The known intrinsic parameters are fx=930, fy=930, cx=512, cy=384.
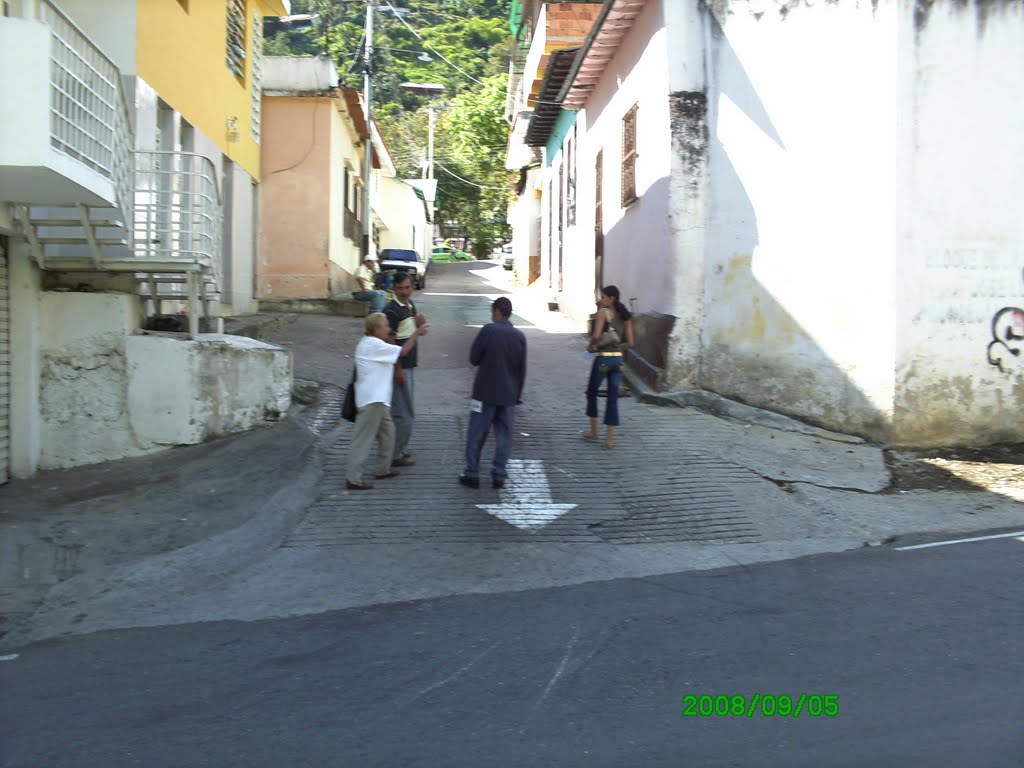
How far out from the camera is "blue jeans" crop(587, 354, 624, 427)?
29.7 ft

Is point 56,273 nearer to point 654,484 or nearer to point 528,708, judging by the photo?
point 654,484

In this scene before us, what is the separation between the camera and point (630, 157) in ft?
42.1

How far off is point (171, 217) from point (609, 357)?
522cm

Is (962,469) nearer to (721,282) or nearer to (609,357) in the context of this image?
(721,282)

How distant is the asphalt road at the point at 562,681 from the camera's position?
3639 millimetres

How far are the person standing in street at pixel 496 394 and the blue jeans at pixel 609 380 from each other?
52.8 inches

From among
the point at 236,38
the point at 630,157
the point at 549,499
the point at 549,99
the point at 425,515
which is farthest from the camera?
the point at 549,99

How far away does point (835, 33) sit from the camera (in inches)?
399

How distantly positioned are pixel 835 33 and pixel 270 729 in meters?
9.36

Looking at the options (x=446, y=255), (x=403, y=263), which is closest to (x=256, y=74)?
(x=403, y=263)

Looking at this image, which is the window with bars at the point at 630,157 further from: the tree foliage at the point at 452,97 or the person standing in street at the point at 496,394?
the tree foliage at the point at 452,97

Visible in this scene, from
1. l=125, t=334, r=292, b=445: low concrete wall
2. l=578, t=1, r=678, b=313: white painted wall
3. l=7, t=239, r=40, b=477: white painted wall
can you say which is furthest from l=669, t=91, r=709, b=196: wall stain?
l=7, t=239, r=40, b=477: white painted wall

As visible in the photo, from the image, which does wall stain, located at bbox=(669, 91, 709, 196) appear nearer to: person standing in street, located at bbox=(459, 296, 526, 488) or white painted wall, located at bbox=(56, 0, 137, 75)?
person standing in street, located at bbox=(459, 296, 526, 488)

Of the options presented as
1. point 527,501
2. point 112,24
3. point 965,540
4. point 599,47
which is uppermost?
point 599,47
